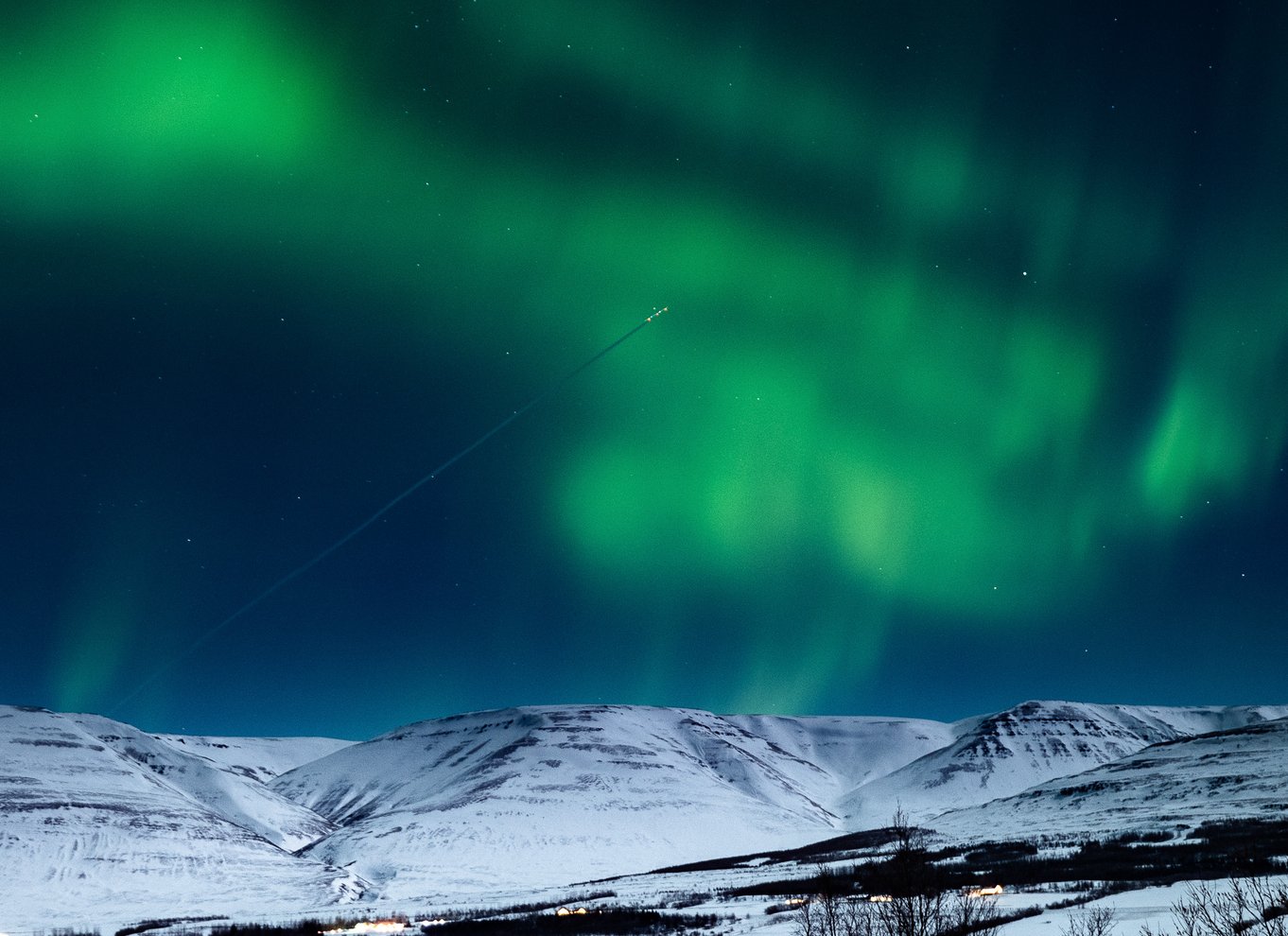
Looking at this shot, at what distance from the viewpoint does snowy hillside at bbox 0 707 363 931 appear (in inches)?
3967

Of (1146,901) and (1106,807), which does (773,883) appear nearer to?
(1146,901)

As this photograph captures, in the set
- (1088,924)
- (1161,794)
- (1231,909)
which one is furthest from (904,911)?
(1161,794)

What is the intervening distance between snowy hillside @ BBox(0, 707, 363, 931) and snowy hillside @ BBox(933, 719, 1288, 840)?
89.8 meters

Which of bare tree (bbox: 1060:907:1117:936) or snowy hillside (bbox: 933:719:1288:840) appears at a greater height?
snowy hillside (bbox: 933:719:1288:840)

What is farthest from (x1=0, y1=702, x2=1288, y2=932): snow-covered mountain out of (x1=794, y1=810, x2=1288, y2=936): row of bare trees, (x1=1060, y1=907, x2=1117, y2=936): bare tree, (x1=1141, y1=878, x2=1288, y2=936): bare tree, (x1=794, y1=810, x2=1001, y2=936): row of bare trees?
(x1=1060, y1=907, x2=1117, y2=936): bare tree

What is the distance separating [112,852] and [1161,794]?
137783 millimetres

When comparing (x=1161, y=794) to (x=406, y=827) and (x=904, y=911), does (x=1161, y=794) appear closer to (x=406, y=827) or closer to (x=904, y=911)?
(x=904, y=911)

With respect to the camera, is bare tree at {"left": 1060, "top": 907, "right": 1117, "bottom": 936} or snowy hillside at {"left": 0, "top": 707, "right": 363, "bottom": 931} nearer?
bare tree at {"left": 1060, "top": 907, "right": 1117, "bottom": 936}

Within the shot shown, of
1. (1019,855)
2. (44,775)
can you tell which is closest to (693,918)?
(1019,855)

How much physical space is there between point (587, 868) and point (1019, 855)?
70.3 meters

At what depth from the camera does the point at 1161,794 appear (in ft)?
418

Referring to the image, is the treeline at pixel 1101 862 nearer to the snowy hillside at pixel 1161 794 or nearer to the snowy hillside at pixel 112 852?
the snowy hillside at pixel 1161 794

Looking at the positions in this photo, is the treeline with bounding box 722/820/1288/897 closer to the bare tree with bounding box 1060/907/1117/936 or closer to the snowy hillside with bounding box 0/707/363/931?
the bare tree with bounding box 1060/907/1117/936

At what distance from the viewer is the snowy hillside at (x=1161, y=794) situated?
110 metres
